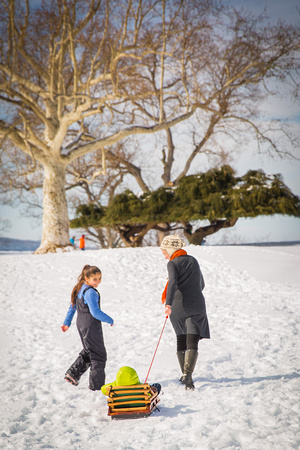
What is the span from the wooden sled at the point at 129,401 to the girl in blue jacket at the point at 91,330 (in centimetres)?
61

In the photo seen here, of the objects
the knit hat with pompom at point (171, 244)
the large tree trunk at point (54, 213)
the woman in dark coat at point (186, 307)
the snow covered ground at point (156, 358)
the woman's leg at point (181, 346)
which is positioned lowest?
the snow covered ground at point (156, 358)

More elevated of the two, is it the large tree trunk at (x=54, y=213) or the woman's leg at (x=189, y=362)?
the large tree trunk at (x=54, y=213)

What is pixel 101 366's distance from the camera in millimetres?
3994

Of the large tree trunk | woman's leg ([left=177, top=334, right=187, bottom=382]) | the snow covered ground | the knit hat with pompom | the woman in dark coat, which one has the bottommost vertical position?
the snow covered ground

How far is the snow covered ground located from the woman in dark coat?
346 mm

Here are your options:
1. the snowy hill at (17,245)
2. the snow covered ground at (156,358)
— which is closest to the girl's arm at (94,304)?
the snow covered ground at (156,358)

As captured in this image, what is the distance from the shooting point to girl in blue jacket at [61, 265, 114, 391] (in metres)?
3.93

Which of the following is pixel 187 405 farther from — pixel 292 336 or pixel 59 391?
pixel 292 336

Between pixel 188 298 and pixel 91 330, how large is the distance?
3.49 feet

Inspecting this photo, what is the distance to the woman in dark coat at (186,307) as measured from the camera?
404cm

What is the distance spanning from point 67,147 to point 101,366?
12357mm

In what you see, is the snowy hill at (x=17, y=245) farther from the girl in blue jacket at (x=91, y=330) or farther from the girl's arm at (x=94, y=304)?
the girl's arm at (x=94, y=304)

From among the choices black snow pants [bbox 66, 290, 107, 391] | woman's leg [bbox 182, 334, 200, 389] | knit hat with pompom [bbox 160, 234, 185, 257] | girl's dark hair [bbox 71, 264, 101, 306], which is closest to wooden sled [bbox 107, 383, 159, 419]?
black snow pants [bbox 66, 290, 107, 391]

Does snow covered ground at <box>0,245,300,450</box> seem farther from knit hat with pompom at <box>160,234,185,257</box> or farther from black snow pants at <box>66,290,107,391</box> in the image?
knit hat with pompom at <box>160,234,185,257</box>
